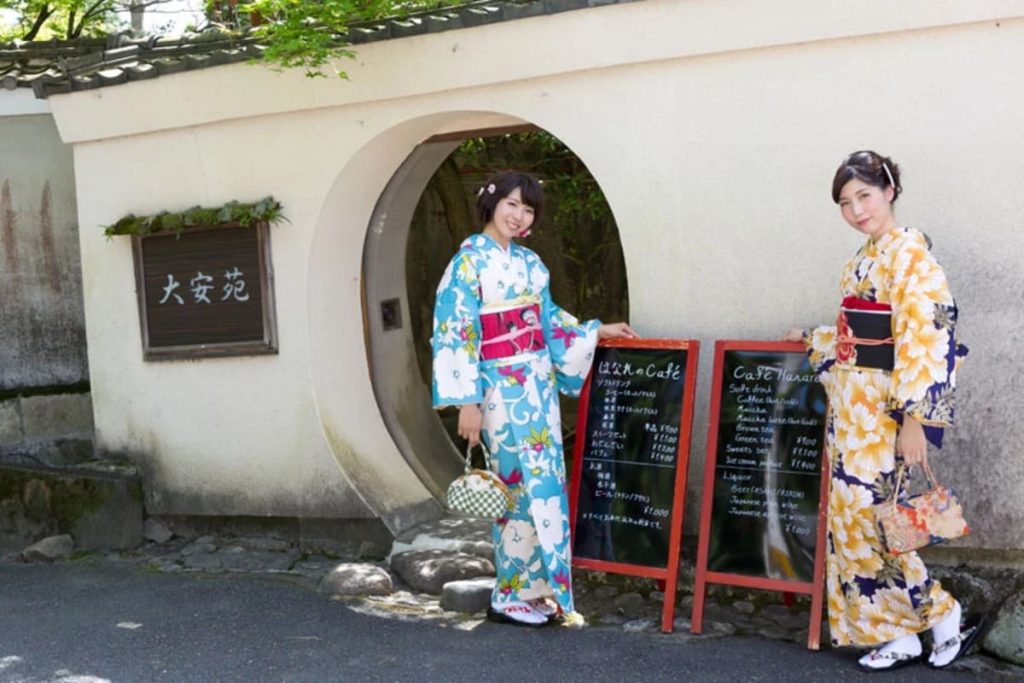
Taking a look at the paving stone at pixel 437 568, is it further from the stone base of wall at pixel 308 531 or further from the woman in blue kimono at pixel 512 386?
the woman in blue kimono at pixel 512 386

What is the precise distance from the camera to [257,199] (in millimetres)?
7711

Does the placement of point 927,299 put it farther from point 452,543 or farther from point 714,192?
point 452,543

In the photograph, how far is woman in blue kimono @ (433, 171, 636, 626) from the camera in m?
6.01

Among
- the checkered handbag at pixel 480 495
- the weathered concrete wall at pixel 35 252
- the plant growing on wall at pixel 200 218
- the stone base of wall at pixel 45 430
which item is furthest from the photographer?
the weathered concrete wall at pixel 35 252

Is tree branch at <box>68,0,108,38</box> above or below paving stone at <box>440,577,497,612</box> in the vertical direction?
above

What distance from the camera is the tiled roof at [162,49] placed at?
6602 mm

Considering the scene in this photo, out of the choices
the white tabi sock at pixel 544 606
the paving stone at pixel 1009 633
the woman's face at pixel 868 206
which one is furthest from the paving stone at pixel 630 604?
the woman's face at pixel 868 206

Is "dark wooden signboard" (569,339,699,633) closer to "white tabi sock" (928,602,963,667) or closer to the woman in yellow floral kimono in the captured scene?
the woman in yellow floral kimono

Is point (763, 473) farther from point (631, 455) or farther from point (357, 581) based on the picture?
point (357, 581)

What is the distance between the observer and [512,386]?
6082 millimetres

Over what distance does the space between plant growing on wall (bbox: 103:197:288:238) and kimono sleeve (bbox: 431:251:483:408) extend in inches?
79.1

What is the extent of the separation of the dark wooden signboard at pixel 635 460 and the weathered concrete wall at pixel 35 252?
4.79 meters

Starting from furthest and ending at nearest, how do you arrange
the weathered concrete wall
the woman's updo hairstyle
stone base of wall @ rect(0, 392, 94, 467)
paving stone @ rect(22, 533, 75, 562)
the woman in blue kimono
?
the weathered concrete wall, stone base of wall @ rect(0, 392, 94, 467), paving stone @ rect(22, 533, 75, 562), the woman in blue kimono, the woman's updo hairstyle

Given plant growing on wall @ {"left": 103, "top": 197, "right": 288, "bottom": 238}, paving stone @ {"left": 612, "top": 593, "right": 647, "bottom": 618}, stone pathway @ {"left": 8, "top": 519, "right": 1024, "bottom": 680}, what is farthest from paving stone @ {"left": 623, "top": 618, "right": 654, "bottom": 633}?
plant growing on wall @ {"left": 103, "top": 197, "right": 288, "bottom": 238}
